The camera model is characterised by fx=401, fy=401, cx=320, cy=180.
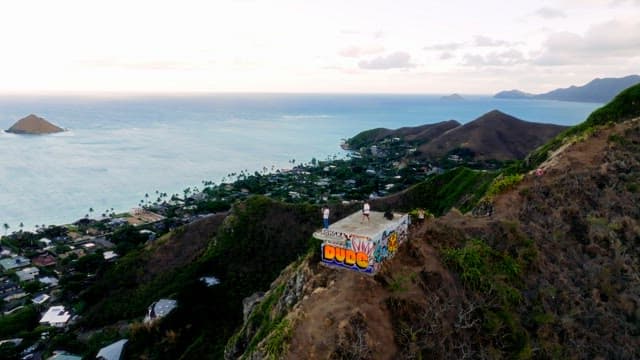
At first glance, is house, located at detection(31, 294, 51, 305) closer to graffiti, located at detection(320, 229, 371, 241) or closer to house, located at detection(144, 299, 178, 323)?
house, located at detection(144, 299, 178, 323)

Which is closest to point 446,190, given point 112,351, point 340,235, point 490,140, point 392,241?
point 392,241

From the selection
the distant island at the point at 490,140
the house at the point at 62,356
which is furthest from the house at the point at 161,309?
the distant island at the point at 490,140

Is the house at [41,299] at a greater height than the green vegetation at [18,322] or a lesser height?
lesser

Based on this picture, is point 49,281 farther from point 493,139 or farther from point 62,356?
point 493,139

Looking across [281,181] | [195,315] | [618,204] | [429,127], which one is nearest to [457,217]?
[618,204]

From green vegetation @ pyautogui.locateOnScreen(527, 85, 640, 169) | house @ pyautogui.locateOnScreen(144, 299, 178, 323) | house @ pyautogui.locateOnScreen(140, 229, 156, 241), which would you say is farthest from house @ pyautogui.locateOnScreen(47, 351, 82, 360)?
green vegetation @ pyautogui.locateOnScreen(527, 85, 640, 169)

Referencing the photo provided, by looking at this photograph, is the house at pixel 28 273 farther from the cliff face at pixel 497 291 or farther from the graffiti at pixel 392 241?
the graffiti at pixel 392 241

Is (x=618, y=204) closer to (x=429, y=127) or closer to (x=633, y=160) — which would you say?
(x=633, y=160)
